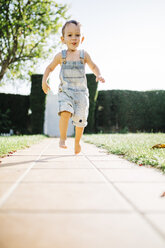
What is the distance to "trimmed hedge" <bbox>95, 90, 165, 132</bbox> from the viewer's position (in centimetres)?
1293

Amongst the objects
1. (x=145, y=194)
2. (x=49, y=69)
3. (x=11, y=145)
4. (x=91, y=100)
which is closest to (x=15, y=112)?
(x=91, y=100)

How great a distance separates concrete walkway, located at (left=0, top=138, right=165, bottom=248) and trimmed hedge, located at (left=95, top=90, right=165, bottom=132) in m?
10.9

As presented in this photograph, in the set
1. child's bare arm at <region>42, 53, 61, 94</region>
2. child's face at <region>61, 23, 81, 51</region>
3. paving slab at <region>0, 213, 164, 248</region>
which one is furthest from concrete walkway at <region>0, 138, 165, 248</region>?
child's face at <region>61, 23, 81, 51</region>

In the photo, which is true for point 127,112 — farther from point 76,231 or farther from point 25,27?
point 76,231

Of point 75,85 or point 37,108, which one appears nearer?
point 75,85

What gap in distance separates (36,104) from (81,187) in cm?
1028

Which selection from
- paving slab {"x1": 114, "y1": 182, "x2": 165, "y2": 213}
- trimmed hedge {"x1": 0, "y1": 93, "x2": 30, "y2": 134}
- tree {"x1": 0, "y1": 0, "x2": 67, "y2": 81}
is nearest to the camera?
paving slab {"x1": 114, "y1": 182, "x2": 165, "y2": 213}

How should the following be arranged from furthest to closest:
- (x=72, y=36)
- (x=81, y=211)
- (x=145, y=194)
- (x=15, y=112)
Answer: (x=15, y=112), (x=72, y=36), (x=145, y=194), (x=81, y=211)

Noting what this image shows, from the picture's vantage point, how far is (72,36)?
10.7 feet

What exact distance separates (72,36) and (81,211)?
2641mm

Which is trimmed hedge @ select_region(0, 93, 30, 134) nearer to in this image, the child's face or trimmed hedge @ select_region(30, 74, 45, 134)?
trimmed hedge @ select_region(30, 74, 45, 134)

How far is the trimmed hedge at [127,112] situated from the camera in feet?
42.4

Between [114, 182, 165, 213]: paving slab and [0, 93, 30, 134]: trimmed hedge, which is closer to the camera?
[114, 182, 165, 213]: paving slab

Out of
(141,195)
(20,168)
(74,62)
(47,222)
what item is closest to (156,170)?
(141,195)
